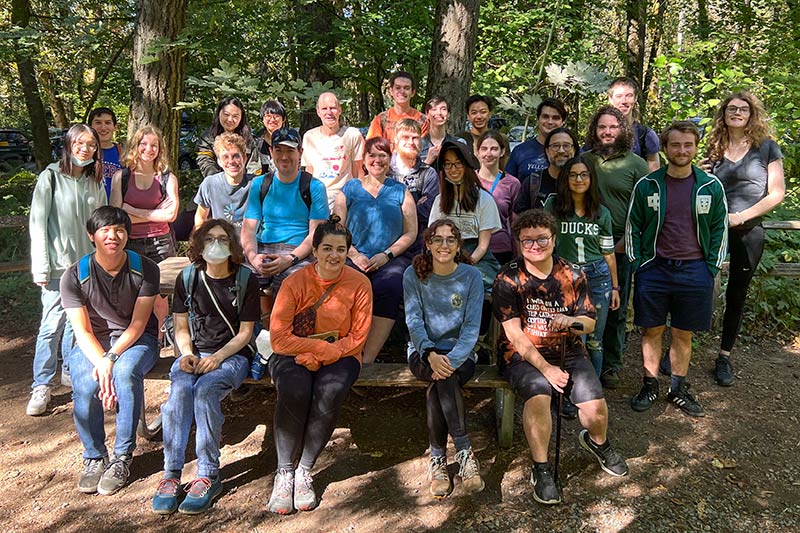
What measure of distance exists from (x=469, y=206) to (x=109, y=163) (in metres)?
3.03

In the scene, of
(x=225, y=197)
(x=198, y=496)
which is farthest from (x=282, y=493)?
(x=225, y=197)

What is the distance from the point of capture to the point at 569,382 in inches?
140

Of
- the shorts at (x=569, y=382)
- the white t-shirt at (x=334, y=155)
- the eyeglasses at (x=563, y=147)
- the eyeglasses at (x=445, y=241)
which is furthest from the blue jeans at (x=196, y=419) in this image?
the eyeglasses at (x=563, y=147)

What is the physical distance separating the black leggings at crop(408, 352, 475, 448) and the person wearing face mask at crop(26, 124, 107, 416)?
8.71 feet

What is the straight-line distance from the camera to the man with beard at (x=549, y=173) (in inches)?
170

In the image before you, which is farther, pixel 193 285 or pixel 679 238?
pixel 679 238

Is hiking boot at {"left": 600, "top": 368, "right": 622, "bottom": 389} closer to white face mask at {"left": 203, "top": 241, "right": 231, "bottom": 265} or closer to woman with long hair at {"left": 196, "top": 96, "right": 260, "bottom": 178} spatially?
white face mask at {"left": 203, "top": 241, "right": 231, "bottom": 265}

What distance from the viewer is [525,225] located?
3.58m

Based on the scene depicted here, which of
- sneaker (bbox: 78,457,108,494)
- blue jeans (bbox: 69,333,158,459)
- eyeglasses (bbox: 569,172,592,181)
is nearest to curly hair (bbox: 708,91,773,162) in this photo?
eyeglasses (bbox: 569,172,592,181)

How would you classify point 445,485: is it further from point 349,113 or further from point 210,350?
point 349,113

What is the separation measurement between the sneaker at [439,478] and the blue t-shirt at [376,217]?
A: 157cm

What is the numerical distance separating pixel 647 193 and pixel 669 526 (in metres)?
2.19

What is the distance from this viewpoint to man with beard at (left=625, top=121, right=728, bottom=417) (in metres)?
4.16

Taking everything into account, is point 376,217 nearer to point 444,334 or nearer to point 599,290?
point 444,334
